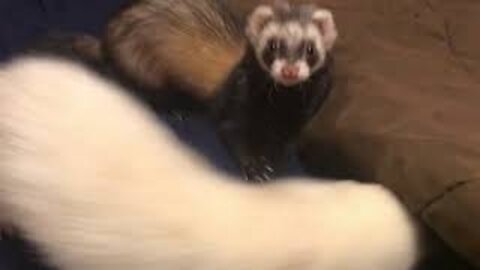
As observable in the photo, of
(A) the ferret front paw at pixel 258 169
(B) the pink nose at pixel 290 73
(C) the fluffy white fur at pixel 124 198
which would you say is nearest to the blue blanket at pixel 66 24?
(A) the ferret front paw at pixel 258 169

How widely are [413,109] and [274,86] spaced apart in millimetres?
192

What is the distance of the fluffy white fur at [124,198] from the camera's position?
0.78 metres

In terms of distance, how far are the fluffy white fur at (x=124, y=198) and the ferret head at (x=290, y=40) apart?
27 cm

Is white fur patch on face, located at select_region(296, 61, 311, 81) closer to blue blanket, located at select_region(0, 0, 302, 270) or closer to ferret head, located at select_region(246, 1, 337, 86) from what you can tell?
ferret head, located at select_region(246, 1, 337, 86)

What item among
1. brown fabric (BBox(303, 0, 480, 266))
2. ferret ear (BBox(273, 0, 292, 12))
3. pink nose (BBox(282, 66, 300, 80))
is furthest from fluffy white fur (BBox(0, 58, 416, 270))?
ferret ear (BBox(273, 0, 292, 12))

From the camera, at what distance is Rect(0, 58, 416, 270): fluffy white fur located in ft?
2.55

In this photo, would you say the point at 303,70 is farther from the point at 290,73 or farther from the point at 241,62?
the point at 241,62

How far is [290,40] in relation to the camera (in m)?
1.12

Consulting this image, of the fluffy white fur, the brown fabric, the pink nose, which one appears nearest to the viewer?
the fluffy white fur


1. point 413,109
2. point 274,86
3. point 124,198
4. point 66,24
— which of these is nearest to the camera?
point 124,198

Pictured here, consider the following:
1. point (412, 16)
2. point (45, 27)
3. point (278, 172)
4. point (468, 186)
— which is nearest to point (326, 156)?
point (278, 172)

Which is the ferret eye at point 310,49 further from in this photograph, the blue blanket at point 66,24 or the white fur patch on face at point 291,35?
the blue blanket at point 66,24

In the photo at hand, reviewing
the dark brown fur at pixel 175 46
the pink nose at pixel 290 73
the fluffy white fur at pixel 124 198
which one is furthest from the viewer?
the dark brown fur at pixel 175 46

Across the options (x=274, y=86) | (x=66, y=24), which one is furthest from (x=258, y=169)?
(x=66, y=24)
